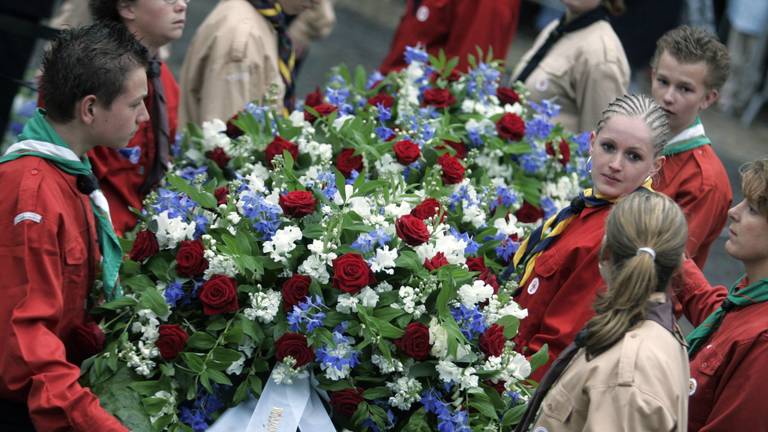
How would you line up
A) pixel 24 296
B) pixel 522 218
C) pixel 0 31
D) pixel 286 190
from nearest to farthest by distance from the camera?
1. pixel 24 296
2. pixel 286 190
3. pixel 522 218
4. pixel 0 31

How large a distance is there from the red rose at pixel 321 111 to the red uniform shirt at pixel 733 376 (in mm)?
1857

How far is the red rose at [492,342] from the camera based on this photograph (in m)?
3.22

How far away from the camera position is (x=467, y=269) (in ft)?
11.1

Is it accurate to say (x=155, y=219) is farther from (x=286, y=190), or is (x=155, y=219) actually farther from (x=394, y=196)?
(x=394, y=196)

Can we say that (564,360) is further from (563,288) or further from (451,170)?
(451,170)

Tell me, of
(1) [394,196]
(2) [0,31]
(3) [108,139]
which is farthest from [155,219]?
(2) [0,31]

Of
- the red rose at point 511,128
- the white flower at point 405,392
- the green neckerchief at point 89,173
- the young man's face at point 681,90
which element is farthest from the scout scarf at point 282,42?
the white flower at point 405,392

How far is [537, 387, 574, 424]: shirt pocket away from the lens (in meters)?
2.73

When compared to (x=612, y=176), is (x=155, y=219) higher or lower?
lower

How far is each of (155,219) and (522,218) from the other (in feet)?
5.58

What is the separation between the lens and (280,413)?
3145 mm

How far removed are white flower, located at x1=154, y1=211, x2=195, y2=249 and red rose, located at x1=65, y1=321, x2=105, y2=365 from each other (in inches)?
14.2

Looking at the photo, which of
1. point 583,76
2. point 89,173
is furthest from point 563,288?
point 583,76

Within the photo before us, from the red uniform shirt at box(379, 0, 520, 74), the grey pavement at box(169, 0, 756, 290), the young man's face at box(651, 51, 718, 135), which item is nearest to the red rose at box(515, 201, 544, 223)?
the young man's face at box(651, 51, 718, 135)
